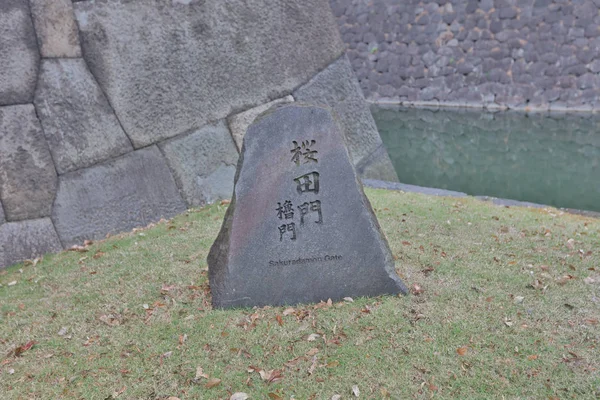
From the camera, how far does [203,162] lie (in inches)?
216

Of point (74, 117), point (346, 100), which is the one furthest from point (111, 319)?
point (346, 100)

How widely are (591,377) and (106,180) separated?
13.1ft

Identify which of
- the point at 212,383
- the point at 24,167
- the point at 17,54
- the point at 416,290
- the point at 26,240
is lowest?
the point at 416,290

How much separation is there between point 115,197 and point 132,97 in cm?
93

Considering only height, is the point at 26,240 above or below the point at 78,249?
above

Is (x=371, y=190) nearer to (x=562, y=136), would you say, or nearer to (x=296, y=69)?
(x=296, y=69)

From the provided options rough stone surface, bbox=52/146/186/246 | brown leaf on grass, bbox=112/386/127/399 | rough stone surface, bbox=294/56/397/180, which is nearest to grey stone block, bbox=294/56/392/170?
rough stone surface, bbox=294/56/397/180

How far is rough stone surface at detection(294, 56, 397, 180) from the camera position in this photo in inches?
239

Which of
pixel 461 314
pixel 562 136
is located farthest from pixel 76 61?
pixel 562 136

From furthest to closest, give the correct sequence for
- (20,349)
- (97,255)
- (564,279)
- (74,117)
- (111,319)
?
(74,117), (97,255), (564,279), (111,319), (20,349)

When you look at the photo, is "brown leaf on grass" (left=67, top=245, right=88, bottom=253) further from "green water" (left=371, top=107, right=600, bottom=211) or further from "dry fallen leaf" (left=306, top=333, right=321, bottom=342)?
"green water" (left=371, top=107, right=600, bottom=211)

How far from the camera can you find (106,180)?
4.84m

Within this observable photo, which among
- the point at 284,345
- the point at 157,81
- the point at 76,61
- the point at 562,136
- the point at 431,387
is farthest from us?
the point at 562,136

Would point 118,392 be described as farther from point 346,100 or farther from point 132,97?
point 346,100
